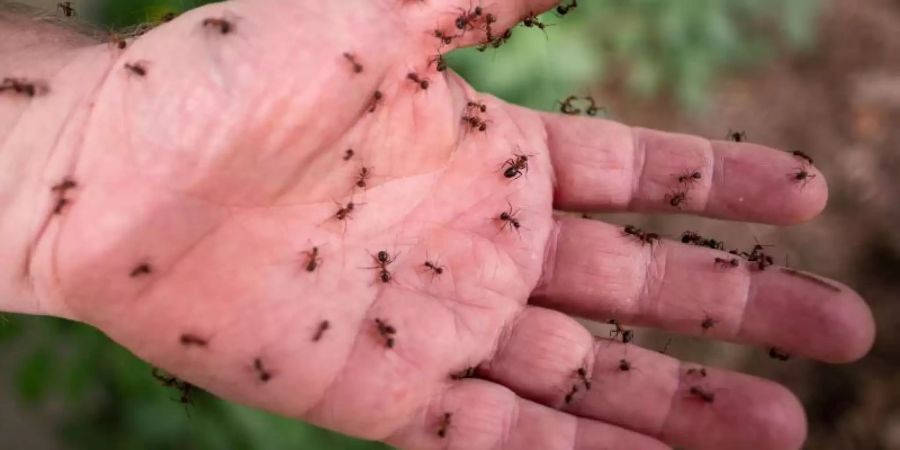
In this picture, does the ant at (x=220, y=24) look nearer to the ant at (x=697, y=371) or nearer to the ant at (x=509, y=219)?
the ant at (x=509, y=219)

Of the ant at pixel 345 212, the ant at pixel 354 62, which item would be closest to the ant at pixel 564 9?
the ant at pixel 354 62

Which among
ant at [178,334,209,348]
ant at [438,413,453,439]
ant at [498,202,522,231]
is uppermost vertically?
ant at [498,202,522,231]

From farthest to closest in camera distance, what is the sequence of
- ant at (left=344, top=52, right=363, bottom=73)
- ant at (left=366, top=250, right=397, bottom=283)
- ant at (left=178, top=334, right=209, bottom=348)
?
ant at (left=366, top=250, right=397, bottom=283) → ant at (left=344, top=52, right=363, bottom=73) → ant at (left=178, top=334, right=209, bottom=348)

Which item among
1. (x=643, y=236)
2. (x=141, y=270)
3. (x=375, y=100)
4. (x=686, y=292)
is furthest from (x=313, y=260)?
(x=686, y=292)

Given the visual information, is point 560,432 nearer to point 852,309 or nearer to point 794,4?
point 852,309

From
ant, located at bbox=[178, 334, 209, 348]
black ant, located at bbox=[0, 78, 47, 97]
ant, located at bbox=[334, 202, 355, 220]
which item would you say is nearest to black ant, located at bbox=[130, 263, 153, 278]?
ant, located at bbox=[178, 334, 209, 348]

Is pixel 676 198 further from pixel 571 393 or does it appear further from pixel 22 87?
pixel 22 87

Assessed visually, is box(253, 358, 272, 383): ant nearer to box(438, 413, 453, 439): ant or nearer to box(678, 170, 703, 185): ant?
box(438, 413, 453, 439): ant

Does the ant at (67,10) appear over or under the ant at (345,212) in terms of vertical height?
over
